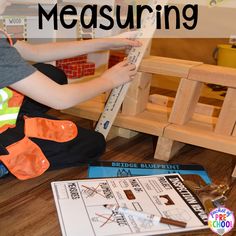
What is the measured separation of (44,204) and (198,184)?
0.39 metres

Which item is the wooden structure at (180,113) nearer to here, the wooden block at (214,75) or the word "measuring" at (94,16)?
the wooden block at (214,75)

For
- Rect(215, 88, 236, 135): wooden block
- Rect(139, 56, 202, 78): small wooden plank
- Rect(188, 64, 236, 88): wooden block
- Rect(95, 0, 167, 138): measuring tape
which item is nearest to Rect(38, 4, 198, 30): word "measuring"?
Rect(95, 0, 167, 138): measuring tape

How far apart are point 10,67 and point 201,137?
1.84 feet

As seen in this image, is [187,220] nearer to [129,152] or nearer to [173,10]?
[129,152]

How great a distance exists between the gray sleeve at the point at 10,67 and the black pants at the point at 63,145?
8.0 inches

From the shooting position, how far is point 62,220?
2.29 ft

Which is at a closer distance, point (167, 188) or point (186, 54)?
point (167, 188)

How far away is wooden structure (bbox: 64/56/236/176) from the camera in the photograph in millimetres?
951

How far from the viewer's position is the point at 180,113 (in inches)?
40.6

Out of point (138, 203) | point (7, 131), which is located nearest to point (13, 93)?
point (7, 131)

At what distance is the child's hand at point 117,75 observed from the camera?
2.95 feet

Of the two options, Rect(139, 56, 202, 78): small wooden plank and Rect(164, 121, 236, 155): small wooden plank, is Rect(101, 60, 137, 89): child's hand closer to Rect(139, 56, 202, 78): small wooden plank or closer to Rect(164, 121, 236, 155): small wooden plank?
Rect(139, 56, 202, 78): small wooden plank

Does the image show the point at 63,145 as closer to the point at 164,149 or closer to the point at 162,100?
the point at 164,149

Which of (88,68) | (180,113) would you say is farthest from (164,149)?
(88,68)
